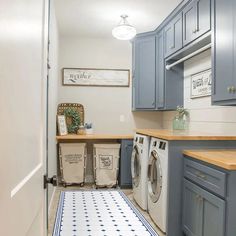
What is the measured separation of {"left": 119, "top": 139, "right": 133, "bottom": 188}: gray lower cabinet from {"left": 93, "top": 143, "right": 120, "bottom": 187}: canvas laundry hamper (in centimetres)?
9

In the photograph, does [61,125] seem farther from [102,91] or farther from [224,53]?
[224,53]

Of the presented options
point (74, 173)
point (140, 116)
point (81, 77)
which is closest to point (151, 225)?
point (74, 173)

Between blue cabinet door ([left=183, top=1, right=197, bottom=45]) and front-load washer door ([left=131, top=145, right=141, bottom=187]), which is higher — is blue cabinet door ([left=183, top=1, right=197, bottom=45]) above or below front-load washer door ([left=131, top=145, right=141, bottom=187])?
above

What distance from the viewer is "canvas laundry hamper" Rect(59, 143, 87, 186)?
15.7 feet

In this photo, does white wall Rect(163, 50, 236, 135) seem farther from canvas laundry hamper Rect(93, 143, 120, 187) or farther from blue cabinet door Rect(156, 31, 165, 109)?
canvas laundry hamper Rect(93, 143, 120, 187)

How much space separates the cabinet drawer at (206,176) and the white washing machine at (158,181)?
253mm

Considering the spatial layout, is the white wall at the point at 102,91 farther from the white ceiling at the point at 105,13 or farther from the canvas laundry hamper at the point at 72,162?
the canvas laundry hamper at the point at 72,162

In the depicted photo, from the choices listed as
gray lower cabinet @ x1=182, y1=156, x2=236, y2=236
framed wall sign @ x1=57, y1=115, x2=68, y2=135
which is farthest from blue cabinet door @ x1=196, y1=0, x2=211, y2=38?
framed wall sign @ x1=57, y1=115, x2=68, y2=135

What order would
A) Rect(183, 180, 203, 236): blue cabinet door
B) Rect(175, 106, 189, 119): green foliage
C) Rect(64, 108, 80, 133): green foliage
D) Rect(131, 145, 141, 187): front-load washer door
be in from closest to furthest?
Rect(183, 180, 203, 236): blue cabinet door < Rect(131, 145, 141, 187): front-load washer door < Rect(175, 106, 189, 119): green foliage < Rect(64, 108, 80, 133): green foliage

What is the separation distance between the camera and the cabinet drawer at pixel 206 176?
6.57ft

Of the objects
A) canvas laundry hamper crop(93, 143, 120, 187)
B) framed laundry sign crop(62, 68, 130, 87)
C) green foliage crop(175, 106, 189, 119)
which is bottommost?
canvas laundry hamper crop(93, 143, 120, 187)

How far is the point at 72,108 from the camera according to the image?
17.0 ft

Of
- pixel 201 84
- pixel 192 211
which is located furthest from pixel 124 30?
pixel 192 211

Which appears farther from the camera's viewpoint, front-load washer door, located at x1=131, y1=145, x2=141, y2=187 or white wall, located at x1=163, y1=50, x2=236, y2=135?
front-load washer door, located at x1=131, y1=145, x2=141, y2=187
